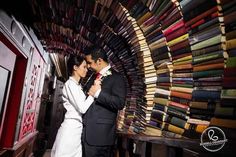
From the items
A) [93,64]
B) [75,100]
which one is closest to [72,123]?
[75,100]

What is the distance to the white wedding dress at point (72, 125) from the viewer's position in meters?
2.79

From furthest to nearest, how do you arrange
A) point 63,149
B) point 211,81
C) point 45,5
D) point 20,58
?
point 20,58, point 45,5, point 63,149, point 211,81

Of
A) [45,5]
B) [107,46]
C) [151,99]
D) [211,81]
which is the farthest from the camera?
[107,46]

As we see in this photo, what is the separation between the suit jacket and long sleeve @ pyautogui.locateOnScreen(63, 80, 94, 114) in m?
0.08

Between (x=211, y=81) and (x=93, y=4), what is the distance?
5.83 ft

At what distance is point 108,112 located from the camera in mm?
2801

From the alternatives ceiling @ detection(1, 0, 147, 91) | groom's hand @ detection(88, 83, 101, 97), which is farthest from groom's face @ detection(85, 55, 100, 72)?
ceiling @ detection(1, 0, 147, 91)

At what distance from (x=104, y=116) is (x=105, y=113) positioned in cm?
4

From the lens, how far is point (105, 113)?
279cm

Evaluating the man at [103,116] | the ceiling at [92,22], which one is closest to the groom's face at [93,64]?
the man at [103,116]

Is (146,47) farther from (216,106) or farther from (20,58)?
(20,58)

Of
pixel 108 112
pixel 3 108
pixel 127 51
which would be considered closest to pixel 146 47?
pixel 127 51

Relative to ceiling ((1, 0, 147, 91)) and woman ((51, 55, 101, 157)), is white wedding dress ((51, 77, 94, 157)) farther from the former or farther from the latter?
ceiling ((1, 0, 147, 91))

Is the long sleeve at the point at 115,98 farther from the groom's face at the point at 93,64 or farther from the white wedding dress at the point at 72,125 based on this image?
the groom's face at the point at 93,64
